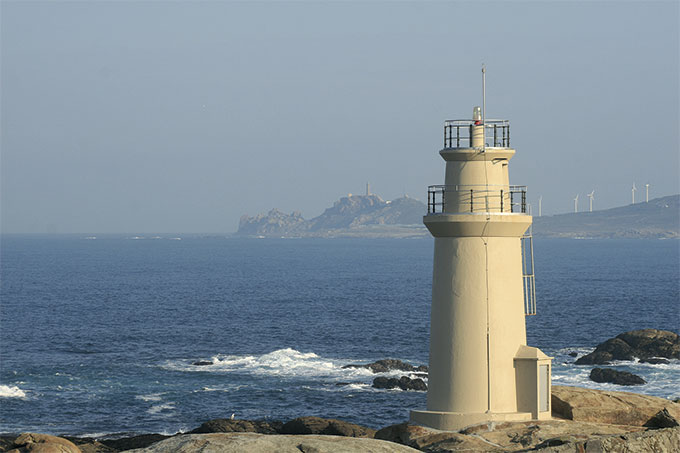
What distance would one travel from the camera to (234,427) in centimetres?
4503

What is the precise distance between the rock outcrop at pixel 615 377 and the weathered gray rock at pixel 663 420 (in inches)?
1567

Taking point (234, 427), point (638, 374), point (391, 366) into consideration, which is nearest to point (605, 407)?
point (234, 427)

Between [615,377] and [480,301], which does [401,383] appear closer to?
[615,377]

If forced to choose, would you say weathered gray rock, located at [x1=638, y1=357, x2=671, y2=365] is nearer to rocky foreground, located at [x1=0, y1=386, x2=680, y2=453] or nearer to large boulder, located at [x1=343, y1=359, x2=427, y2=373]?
large boulder, located at [x1=343, y1=359, x2=427, y2=373]

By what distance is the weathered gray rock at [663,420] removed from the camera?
23.3 meters

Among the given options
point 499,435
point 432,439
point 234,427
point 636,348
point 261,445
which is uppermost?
point 261,445

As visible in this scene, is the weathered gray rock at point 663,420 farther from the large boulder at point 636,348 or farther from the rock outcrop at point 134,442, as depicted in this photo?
the large boulder at point 636,348

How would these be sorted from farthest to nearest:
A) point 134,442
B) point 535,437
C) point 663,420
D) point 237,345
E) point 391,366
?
point 237,345
point 391,366
point 134,442
point 663,420
point 535,437

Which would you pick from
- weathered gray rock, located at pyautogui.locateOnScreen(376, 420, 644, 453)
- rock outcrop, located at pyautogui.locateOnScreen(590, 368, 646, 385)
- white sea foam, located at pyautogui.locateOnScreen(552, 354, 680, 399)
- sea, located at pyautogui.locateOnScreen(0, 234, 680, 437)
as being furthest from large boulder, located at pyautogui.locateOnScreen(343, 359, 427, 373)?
weathered gray rock, located at pyautogui.locateOnScreen(376, 420, 644, 453)

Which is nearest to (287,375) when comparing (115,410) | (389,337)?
(115,410)

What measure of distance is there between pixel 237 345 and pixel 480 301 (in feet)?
218

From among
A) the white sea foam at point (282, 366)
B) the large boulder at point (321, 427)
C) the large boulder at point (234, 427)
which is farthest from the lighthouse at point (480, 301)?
the white sea foam at point (282, 366)

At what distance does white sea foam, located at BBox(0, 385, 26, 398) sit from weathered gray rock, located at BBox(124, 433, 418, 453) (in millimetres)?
49171

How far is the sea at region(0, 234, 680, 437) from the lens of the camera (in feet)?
190
